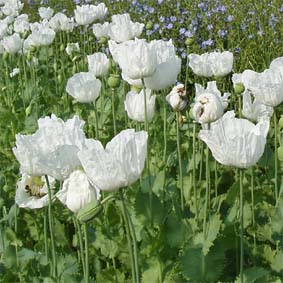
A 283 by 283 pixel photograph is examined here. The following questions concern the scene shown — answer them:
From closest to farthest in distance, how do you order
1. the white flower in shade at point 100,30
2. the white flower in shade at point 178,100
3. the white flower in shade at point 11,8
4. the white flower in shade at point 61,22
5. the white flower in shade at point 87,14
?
the white flower in shade at point 178,100 < the white flower in shade at point 100,30 < the white flower in shade at point 87,14 < the white flower in shade at point 61,22 < the white flower in shade at point 11,8

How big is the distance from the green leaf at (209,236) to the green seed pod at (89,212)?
576mm

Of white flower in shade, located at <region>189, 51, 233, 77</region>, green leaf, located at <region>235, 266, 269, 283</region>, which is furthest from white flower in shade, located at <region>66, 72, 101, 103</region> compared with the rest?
green leaf, located at <region>235, 266, 269, 283</region>

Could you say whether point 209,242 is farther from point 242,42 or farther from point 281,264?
point 242,42

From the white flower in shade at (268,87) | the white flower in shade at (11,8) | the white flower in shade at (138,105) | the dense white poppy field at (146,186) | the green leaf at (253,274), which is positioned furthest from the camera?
the white flower in shade at (11,8)

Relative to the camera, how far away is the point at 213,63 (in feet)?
8.75

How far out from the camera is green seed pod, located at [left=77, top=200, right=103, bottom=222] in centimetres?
133

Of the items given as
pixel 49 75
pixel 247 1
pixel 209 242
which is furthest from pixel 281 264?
pixel 247 1

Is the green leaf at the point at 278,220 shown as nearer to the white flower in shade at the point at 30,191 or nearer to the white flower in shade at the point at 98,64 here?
the white flower in shade at the point at 30,191

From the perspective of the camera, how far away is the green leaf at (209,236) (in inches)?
73.0

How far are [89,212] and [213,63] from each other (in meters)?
1.44

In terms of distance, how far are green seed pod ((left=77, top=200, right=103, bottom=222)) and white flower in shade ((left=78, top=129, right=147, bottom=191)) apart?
0.06 meters

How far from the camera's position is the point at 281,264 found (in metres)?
1.97

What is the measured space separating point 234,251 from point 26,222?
79 centimetres

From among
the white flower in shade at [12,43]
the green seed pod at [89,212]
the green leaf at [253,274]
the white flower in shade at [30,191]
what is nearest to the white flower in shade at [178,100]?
the white flower in shade at [30,191]
